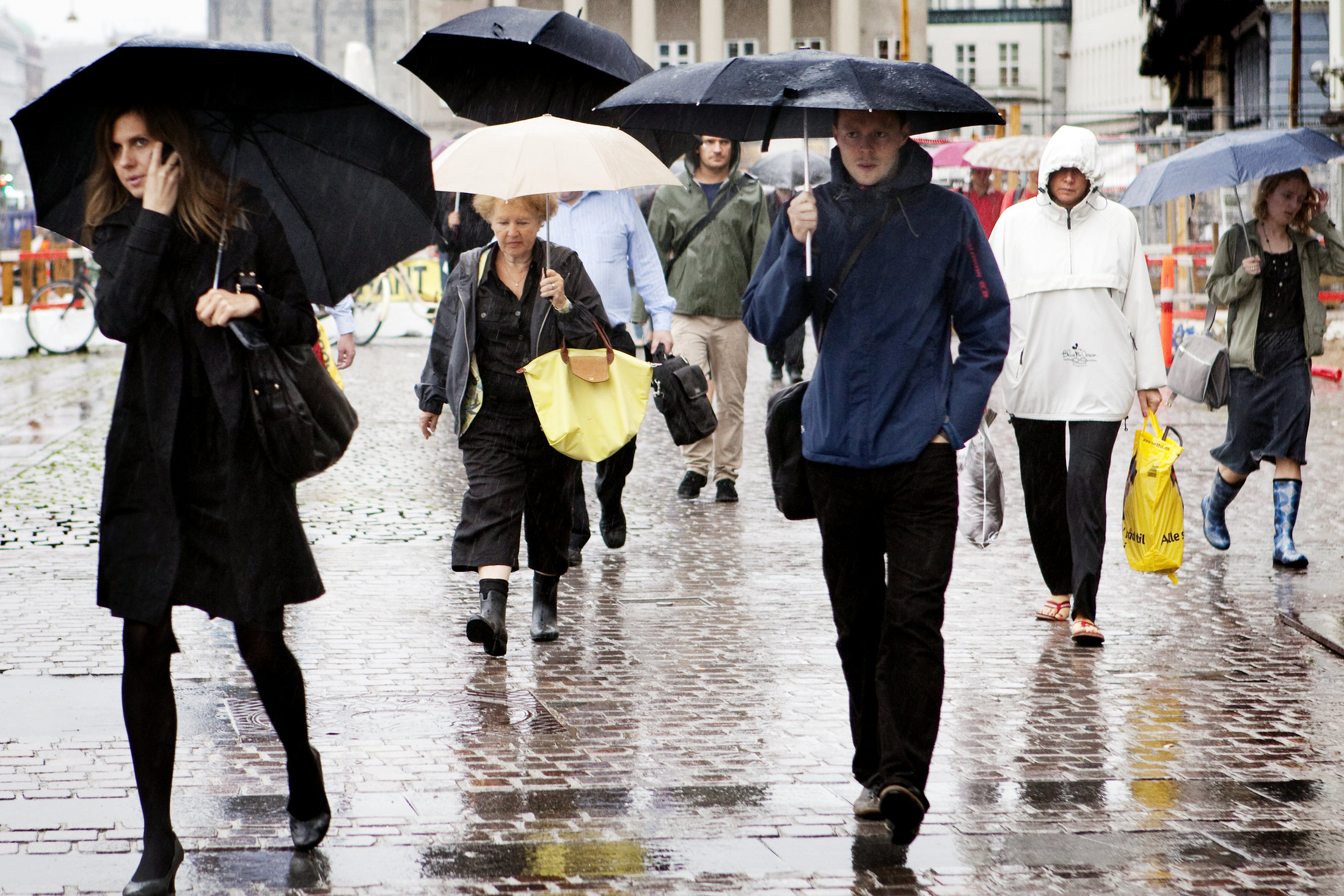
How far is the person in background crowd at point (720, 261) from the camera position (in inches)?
416

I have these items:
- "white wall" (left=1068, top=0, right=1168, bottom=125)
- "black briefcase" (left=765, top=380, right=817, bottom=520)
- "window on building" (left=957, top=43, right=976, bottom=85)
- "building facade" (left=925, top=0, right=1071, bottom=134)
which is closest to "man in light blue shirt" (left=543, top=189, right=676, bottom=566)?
"black briefcase" (left=765, top=380, right=817, bottom=520)

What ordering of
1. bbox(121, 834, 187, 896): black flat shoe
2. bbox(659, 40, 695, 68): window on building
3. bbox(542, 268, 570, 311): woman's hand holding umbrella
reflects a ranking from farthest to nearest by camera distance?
bbox(659, 40, 695, 68): window on building < bbox(542, 268, 570, 311): woman's hand holding umbrella < bbox(121, 834, 187, 896): black flat shoe

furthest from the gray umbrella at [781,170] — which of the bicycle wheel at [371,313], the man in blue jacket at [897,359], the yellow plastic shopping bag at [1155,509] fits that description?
the man in blue jacket at [897,359]

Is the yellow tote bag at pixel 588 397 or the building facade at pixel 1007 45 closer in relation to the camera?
the yellow tote bag at pixel 588 397

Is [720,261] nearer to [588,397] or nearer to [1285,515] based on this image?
[1285,515]

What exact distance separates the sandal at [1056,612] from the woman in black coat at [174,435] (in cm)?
392

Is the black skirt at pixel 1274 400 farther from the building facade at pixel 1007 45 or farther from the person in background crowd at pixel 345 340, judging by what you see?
the building facade at pixel 1007 45

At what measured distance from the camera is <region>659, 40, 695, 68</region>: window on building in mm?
73375

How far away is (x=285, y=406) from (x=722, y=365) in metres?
6.70

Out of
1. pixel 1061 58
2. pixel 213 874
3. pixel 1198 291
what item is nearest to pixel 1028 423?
pixel 213 874

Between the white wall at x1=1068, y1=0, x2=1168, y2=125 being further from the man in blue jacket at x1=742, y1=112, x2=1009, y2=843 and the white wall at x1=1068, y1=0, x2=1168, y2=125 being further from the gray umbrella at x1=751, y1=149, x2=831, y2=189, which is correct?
the man in blue jacket at x1=742, y1=112, x2=1009, y2=843

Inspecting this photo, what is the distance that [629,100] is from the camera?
5078mm

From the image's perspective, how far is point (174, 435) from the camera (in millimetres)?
4102

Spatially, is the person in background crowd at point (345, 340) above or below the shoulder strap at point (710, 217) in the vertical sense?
below
